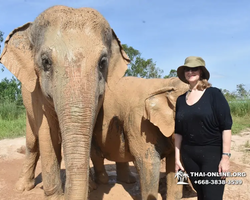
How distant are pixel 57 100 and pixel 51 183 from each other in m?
1.64

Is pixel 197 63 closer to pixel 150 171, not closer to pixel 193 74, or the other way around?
pixel 193 74

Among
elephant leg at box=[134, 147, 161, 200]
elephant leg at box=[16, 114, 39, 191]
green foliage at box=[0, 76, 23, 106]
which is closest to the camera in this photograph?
elephant leg at box=[134, 147, 161, 200]

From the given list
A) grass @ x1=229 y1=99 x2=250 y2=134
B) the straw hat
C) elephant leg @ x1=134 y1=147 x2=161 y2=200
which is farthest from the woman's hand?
grass @ x1=229 y1=99 x2=250 y2=134

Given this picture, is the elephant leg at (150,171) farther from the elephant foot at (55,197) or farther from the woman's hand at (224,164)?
the woman's hand at (224,164)

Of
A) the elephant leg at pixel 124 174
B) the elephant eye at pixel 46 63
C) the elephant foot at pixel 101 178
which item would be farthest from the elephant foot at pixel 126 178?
the elephant eye at pixel 46 63

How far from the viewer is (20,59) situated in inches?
139

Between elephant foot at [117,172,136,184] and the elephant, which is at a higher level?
the elephant

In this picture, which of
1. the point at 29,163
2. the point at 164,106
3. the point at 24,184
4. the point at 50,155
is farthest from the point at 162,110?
the point at 24,184

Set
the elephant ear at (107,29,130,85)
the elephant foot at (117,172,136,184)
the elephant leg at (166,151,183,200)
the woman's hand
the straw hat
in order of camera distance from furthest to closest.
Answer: the elephant foot at (117,172,136,184) → the elephant leg at (166,151,183,200) → the elephant ear at (107,29,130,85) → the straw hat → the woman's hand

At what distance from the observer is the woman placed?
2.36m

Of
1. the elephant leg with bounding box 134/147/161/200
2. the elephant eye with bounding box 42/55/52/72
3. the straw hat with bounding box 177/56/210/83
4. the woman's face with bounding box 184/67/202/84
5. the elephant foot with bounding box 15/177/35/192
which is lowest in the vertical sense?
the elephant foot with bounding box 15/177/35/192

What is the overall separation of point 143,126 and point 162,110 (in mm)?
325

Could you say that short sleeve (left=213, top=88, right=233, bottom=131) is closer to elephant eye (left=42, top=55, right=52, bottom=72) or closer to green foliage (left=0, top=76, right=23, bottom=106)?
elephant eye (left=42, top=55, right=52, bottom=72)

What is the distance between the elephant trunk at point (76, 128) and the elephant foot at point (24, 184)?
2.71 meters
